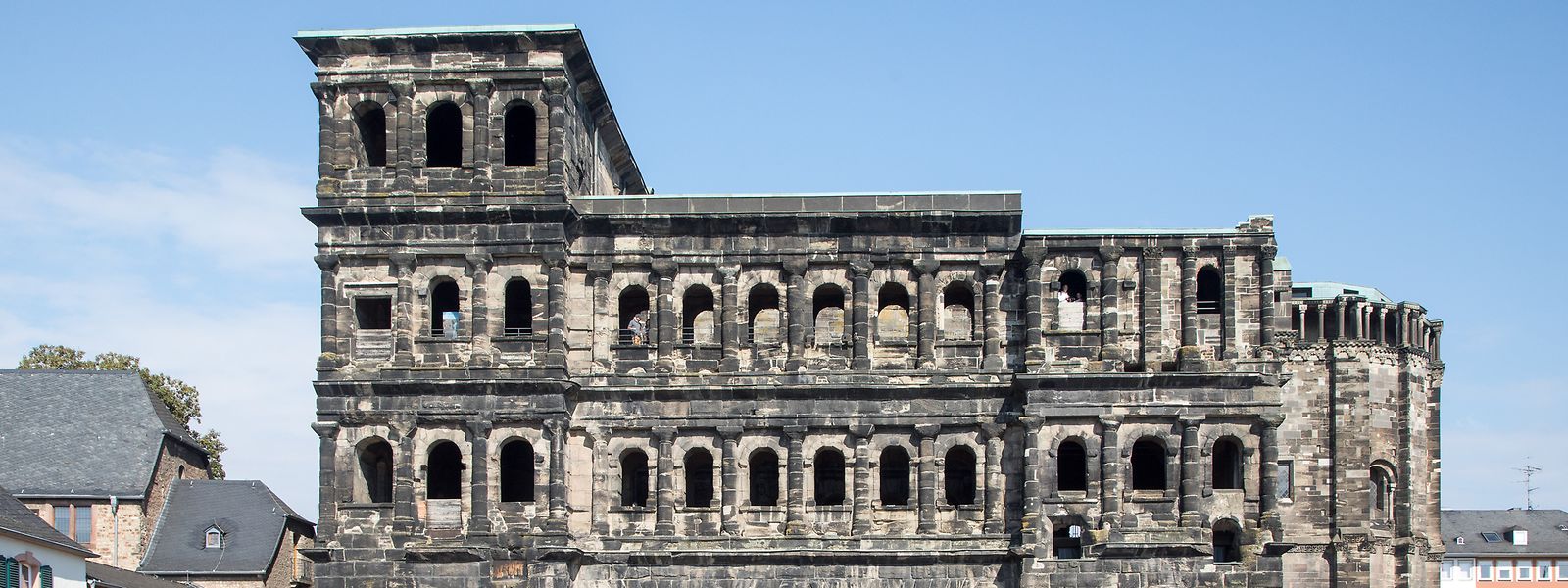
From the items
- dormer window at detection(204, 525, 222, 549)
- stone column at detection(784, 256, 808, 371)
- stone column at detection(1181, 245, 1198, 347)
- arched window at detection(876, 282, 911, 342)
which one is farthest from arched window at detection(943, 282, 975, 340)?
dormer window at detection(204, 525, 222, 549)

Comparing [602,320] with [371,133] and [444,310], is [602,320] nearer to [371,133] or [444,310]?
[444,310]

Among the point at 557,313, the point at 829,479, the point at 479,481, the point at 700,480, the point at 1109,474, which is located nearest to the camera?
the point at 479,481

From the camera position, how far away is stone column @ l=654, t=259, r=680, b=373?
49125mm

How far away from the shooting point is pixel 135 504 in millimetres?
63969

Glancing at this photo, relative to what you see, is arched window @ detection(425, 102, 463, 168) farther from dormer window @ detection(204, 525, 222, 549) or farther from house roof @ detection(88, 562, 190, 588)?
dormer window @ detection(204, 525, 222, 549)

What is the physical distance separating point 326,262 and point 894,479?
16213 millimetres

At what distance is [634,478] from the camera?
50969mm

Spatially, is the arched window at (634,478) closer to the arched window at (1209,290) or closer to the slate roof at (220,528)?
the arched window at (1209,290)

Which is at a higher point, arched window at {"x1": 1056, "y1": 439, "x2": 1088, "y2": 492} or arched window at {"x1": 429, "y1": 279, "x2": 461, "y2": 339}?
arched window at {"x1": 429, "y1": 279, "x2": 461, "y2": 339}

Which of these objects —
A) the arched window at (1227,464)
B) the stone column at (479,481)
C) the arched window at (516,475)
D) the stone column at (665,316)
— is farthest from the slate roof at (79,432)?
the arched window at (1227,464)

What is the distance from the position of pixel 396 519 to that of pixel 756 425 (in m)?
9.57

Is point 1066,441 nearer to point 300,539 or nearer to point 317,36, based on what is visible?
point 317,36

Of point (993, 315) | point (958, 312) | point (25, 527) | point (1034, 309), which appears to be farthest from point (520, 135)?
point (25, 527)

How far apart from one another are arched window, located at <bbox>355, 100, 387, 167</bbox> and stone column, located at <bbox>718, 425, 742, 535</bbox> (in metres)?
12.1
